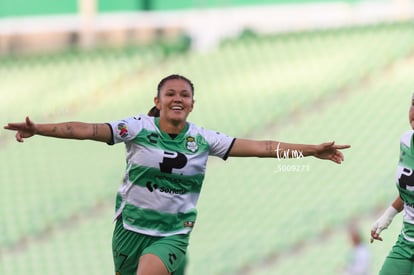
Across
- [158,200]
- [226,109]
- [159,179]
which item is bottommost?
[158,200]

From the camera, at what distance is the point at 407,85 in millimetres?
15281

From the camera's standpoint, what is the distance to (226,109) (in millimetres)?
15984

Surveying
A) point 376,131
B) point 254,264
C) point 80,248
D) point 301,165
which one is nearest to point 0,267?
point 80,248

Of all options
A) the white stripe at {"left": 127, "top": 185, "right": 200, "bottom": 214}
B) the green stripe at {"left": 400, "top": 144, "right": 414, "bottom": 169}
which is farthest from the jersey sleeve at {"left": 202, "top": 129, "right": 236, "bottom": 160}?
the green stripe at {"left": 400, "top": 144, "right": 414, "bottom": 169}

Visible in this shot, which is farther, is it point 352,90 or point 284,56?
point 284,56

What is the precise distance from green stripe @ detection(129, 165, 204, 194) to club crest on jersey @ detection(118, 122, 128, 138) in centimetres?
22

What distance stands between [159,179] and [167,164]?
0.38 ft

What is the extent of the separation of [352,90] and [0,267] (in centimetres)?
610

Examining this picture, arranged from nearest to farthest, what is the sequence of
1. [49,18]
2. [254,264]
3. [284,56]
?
[254,264] < [284,56] < [49,18]

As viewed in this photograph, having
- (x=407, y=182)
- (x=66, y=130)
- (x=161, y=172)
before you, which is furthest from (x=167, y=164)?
(x=407, y=182)

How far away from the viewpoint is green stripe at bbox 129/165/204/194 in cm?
601

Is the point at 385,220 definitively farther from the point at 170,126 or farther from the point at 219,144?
the point at 170,126

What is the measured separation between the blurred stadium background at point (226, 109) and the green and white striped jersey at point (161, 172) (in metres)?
6.25

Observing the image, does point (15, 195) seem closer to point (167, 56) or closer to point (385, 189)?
point (167, 56)
